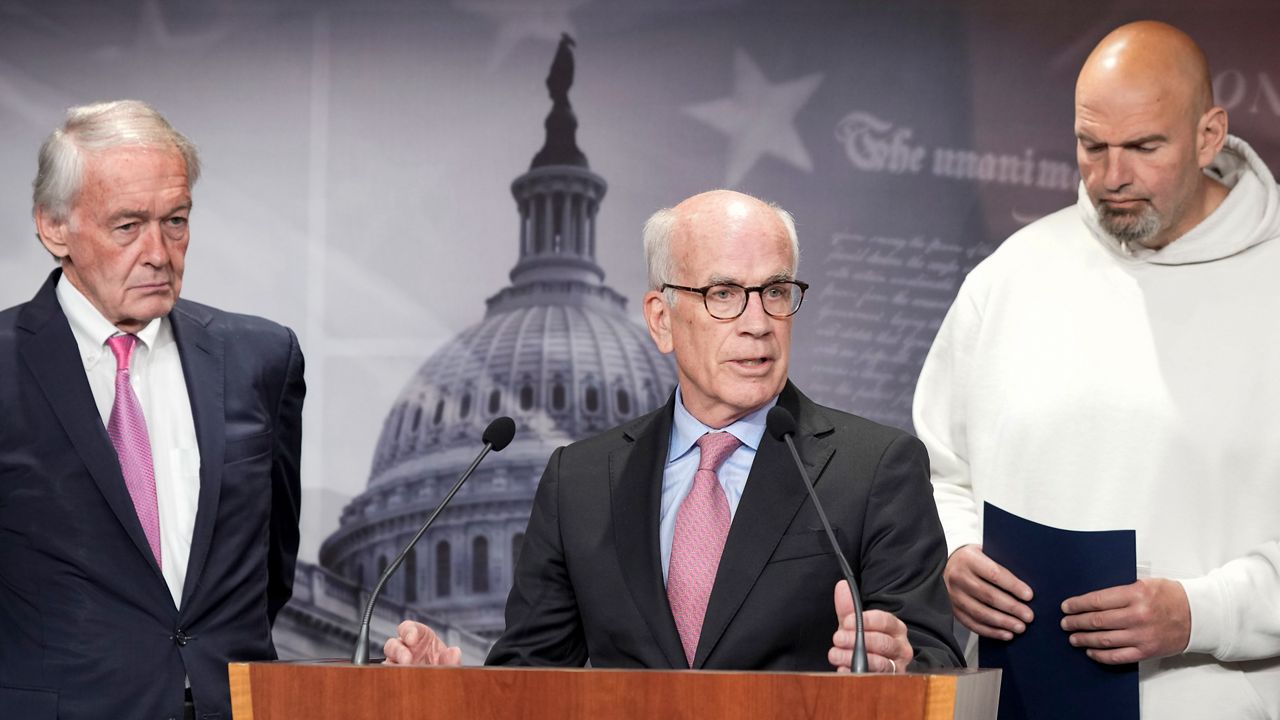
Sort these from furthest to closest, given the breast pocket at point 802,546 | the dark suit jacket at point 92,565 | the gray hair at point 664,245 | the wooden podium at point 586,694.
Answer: the gray hair at point 664,245 < the dark suit jacket at point 92,565 < the breast pocket at point 802,546 < the wooden podium at point 586,694

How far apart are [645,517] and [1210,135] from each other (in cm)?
149

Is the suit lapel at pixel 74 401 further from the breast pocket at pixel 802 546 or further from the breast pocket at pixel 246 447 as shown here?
the breast pocket at pixel 802 546

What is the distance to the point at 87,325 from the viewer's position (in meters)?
2.81

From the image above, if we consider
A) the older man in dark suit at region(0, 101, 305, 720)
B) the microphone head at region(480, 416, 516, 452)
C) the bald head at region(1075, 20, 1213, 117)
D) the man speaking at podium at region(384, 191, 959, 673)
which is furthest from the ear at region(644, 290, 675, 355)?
the bald head at region(1075, 20, 1213, 117)

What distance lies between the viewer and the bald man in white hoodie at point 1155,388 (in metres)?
2.91

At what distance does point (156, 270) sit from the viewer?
279 centimetres

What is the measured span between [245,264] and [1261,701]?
3.22 m

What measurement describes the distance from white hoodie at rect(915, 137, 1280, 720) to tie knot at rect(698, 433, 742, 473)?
65cm

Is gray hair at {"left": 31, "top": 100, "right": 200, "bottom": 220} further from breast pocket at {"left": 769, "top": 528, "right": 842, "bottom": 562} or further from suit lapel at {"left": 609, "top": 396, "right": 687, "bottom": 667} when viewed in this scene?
breast pocket at {"left": 769, "top": 528, "right": 842, "bottom": 562}

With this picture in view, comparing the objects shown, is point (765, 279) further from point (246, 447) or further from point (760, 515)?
point (246, 447)

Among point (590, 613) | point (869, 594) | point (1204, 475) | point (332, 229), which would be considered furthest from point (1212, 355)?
point (332, 229)

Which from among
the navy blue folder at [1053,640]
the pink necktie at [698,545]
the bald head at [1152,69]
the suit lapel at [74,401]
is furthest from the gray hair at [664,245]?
the suit lapel at [74,401]

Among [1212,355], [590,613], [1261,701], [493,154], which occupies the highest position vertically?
[493,154]

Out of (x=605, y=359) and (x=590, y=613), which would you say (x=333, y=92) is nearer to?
(x=605, y=359)
